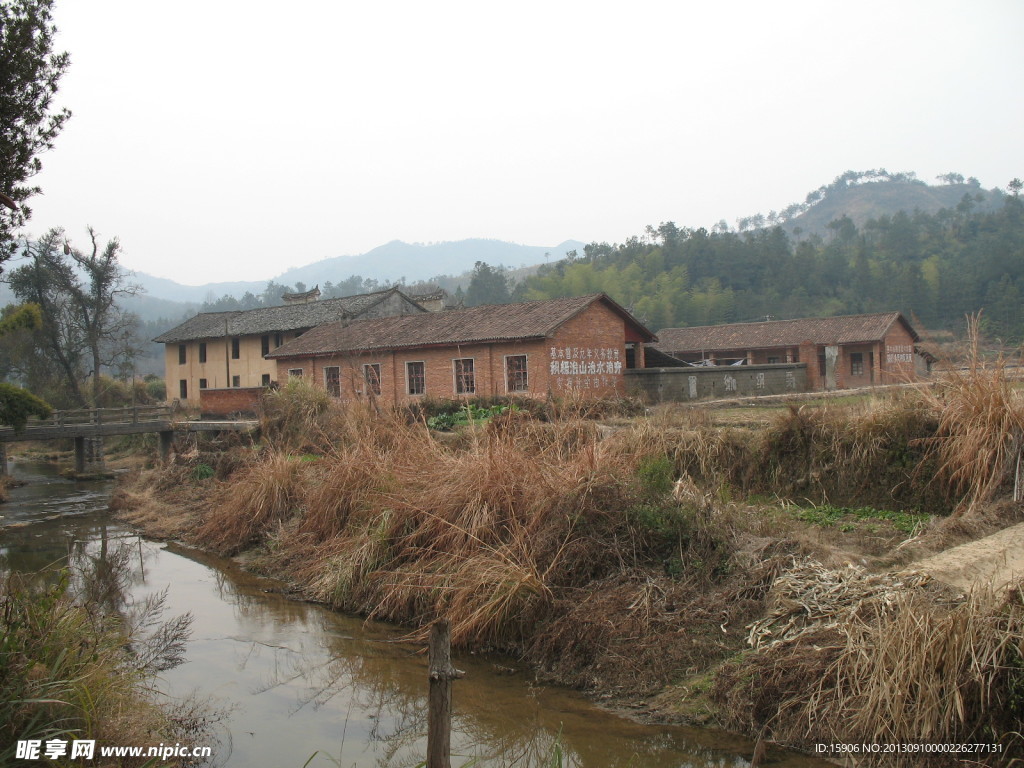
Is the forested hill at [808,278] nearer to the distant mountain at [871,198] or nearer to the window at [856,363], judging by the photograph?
the window at [856,363]

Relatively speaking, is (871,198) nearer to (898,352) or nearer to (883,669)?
(898,352)

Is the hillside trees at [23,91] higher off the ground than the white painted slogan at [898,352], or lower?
higher

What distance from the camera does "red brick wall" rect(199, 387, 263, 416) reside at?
27.4 m

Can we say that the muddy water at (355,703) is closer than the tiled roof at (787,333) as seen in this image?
Yes

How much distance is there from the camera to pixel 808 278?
68.8 m

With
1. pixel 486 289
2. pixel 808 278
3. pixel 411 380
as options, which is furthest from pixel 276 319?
pixel 808 278

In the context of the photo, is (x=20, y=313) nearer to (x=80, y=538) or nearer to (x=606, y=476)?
(x=80, y=538)

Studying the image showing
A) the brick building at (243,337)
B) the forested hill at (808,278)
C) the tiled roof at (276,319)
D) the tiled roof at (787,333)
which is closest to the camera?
the tiled roof at (787,333)

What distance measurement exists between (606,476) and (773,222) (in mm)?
164283

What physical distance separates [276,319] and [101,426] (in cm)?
1642

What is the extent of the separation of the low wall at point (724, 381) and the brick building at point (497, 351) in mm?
1823

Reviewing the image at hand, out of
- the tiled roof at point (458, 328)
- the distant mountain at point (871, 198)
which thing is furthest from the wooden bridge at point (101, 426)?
the distant mountain at point (871, 198)

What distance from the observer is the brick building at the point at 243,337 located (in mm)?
39156

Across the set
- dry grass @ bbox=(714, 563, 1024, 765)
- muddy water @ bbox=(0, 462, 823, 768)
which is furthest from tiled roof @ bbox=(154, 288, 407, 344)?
dry grass @ bbox=(714, 563, 1024, 765)
